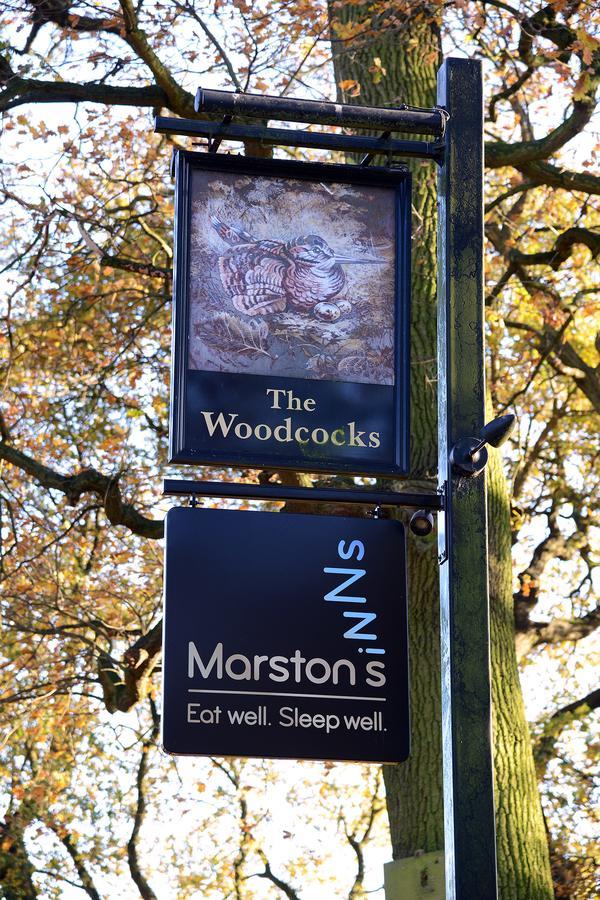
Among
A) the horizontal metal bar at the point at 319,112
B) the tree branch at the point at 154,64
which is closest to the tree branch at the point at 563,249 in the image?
the tree branch at the point at 154,64

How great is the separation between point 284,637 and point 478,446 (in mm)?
1007

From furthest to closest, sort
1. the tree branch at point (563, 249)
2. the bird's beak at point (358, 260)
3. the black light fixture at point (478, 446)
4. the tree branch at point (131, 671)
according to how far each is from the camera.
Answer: the tree branch at point (563, 249) < the tree branch at point (131, 671) < the bird's beak at point (358, 260) < the black light fixture at point (478, 446)

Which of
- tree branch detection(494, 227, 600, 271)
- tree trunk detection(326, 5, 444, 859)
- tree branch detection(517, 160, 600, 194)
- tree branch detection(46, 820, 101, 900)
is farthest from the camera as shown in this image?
tree branch detection(46, 820, 101, 900)

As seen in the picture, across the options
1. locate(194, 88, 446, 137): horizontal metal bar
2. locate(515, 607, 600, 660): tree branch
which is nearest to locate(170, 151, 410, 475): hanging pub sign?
locate(194, 88, 446, 137): horizontal metal bar

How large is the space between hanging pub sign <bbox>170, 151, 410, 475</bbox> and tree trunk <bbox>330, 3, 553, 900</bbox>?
14.0 ft

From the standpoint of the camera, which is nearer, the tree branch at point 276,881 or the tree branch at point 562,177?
the tree branch at point 562,177

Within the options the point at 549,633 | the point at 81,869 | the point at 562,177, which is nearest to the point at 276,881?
the point at 81,869

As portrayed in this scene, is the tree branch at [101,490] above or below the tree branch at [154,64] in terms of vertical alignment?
below

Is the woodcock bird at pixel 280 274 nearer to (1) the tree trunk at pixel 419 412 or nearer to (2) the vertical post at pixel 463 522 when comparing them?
(2) the vertical post at pixel 463 522

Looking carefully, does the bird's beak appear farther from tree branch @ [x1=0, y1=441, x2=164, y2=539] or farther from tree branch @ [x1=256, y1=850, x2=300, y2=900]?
tree branch @ [x1=256, y1=850, x2=300, y2=900]

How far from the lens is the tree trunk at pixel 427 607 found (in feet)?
29.9

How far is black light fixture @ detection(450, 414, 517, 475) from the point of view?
491cm

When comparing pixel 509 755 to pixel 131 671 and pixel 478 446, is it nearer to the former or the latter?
pixel 131 671

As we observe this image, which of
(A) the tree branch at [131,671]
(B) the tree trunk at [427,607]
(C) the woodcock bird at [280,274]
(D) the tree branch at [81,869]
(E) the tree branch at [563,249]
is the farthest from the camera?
(D) the tree branch at [81,869]
